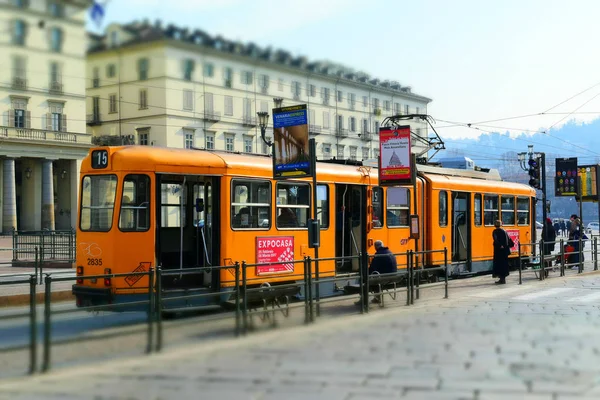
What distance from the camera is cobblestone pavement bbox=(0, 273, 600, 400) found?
650 cm

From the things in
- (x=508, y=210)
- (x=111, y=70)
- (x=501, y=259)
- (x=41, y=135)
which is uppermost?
(x=41, y=135)

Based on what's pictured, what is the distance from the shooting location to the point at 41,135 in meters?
48.6

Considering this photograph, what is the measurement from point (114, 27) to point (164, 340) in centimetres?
368

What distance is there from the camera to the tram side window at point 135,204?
11641 mm

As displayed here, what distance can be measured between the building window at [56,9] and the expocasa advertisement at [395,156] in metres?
7.28

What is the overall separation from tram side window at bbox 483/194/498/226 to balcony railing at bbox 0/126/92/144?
98.4 feet

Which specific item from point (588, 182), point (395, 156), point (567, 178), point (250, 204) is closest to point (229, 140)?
point (567, 178)

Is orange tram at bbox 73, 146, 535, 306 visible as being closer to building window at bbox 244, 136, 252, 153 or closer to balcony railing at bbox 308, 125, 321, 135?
balcony railing at bbox 308, 125, 321, 135

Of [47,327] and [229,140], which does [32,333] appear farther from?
[229,140]

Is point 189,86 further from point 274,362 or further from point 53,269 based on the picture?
point 53,269

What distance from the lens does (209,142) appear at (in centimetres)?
3697

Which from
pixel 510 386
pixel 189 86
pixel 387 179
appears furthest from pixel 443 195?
pixel 510 386

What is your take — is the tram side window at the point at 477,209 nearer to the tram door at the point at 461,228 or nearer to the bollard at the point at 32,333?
the tram door at the point at 461,228

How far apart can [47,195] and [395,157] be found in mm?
43682
